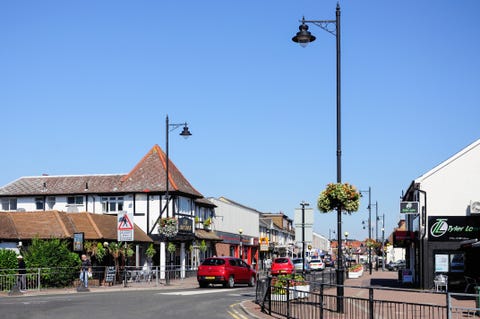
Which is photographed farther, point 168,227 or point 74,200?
point 74,200

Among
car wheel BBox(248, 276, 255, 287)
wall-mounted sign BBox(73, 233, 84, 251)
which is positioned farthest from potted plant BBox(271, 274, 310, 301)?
wall-mounted sign BBox(73, 233, 84, 251)

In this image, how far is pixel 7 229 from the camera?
39.1m

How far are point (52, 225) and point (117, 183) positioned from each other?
1406 centimetres

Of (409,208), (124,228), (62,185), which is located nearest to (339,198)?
(409,208)

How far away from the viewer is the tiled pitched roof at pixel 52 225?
39.5 meters

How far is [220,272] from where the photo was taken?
35.3 metres

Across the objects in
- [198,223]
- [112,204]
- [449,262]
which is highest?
[112,204]

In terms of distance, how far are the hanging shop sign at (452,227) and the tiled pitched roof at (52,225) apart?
64.4ft

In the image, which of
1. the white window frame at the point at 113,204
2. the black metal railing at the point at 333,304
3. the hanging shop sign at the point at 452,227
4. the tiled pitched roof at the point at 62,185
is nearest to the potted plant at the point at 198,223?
the white window frame at the point at 113,204

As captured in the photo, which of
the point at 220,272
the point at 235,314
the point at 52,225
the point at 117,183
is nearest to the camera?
the point at 235,314

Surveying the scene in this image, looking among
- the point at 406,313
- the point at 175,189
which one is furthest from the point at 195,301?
the point at 175,189

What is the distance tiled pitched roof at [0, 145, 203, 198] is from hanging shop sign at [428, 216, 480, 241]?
74.1ft

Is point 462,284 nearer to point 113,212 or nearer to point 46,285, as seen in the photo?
point 46,285

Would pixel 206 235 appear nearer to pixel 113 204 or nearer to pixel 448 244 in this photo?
pixel 113 204
